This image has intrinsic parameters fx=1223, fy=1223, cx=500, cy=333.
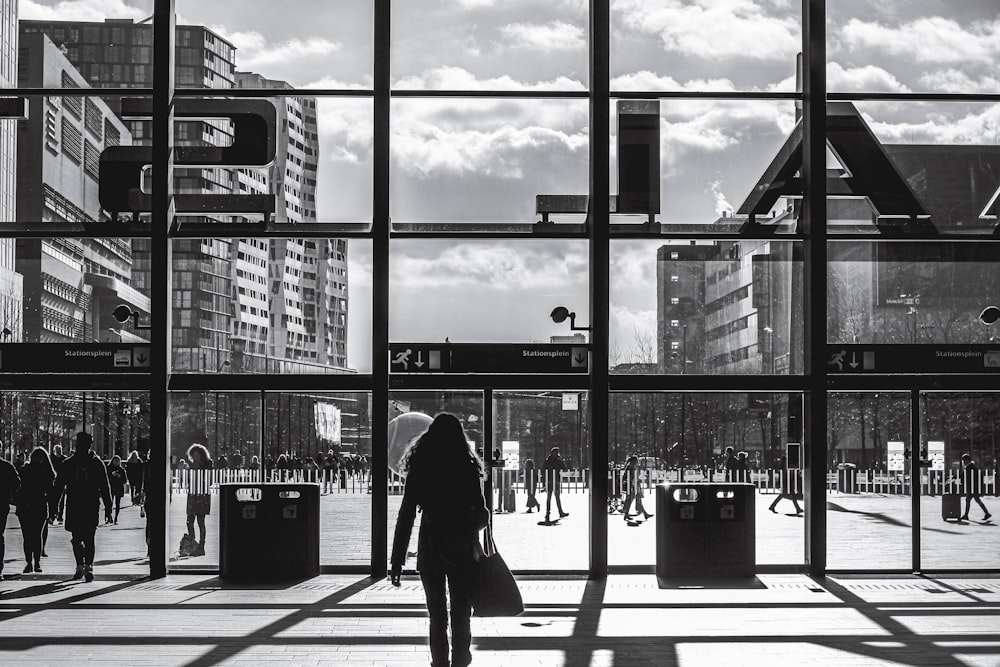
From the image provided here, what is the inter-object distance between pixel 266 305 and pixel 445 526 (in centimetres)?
789

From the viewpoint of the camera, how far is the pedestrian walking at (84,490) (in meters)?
13.5

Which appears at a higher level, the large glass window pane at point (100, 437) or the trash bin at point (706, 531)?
the large glass window pane at point (100, 437)

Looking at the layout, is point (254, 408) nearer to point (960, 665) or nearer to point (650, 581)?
point (650, 581)

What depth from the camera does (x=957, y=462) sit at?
15086mm

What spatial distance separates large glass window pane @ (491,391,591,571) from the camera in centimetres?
1462

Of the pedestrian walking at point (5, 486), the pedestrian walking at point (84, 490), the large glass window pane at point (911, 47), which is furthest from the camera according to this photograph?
the large glass window pane at point (911, 47)

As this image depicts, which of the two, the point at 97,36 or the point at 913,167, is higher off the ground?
the point at 97,36

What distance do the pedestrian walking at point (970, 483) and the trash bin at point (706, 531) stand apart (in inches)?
114

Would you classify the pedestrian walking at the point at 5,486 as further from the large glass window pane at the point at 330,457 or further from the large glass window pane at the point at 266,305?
the large glass window pane at the point at 330,457

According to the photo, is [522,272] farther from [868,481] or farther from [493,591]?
[493,591]

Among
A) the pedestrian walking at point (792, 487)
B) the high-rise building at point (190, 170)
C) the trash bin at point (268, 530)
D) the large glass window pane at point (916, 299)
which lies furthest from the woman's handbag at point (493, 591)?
the large glass window pane at point (916, 299)

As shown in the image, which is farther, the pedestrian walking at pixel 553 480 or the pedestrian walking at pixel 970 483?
the pedestrian walking at pixel 970 483

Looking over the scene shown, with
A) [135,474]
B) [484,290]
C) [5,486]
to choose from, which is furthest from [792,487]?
[5,486]

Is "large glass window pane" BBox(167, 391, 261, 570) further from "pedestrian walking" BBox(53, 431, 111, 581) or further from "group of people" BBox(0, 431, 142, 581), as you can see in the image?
"pedestrian walking" BBox(53, 431, 111, 581)
